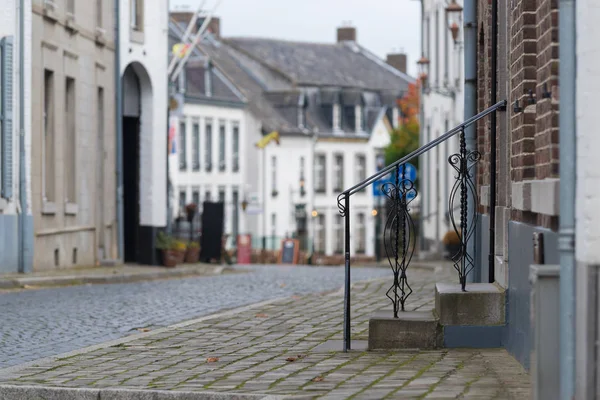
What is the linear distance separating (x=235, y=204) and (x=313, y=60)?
18.1m

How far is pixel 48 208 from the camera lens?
966 inches

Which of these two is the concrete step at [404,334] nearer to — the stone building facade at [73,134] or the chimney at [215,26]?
the stone building facade at [73,134]

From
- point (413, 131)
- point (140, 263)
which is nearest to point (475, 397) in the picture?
point (140, 263)

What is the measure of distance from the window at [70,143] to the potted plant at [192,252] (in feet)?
18.3

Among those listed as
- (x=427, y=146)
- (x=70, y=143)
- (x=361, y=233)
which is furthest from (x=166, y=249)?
(x=361, y=233)

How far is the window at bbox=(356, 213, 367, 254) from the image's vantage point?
76.4 m

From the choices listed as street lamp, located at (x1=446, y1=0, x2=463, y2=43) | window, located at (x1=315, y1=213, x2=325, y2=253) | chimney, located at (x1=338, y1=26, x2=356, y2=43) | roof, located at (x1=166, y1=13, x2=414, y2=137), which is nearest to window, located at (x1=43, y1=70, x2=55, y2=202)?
street lamp, located at (x1=446, y1=0, x2=463, y2=43)

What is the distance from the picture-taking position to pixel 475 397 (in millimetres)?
8016

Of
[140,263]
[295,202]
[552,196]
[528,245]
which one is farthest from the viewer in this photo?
[295,202]

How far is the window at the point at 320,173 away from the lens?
7600 cm

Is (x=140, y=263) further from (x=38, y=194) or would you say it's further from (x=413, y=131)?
(x=413, y=131)

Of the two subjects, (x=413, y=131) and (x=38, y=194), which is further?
(x=413, y=131)

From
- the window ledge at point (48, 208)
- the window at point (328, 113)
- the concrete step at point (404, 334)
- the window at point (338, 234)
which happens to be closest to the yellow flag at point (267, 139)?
the window at point (338, 234)

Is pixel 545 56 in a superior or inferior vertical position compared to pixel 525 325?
superior
